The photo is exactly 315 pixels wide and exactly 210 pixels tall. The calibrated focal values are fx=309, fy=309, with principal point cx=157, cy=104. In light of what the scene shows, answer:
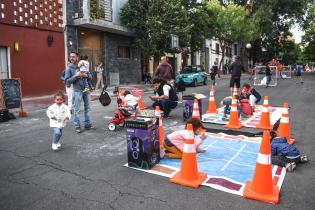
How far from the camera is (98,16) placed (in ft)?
67.4

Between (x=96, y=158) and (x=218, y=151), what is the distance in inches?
88.4

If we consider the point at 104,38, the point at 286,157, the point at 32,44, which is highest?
the point at 104,38

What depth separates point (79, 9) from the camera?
63.5ft

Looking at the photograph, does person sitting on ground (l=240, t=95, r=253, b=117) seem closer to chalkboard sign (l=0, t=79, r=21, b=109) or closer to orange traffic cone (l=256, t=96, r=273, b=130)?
orange traffic cone (l=256, t=96, r=273, b=130)

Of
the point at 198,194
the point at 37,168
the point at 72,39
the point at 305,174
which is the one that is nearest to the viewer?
the point at 198,194

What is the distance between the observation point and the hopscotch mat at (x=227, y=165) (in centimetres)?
429

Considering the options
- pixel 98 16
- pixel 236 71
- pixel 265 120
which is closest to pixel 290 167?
pixel 265 120

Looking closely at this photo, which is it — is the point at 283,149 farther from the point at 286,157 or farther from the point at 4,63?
the point at 4,63

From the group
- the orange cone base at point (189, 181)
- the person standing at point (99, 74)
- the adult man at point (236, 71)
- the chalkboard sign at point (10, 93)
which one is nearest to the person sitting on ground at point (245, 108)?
the adult man at point (236, 71)

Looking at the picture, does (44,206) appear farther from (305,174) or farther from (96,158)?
(305,174)

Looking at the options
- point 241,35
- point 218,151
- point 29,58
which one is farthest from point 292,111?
point 241,35

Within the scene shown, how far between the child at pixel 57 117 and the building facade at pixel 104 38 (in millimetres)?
13275

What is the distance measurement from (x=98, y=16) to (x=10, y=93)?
463 inches

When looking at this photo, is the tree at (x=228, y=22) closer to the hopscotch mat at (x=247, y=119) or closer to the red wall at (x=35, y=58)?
the red wall at (x=35, y=58)
